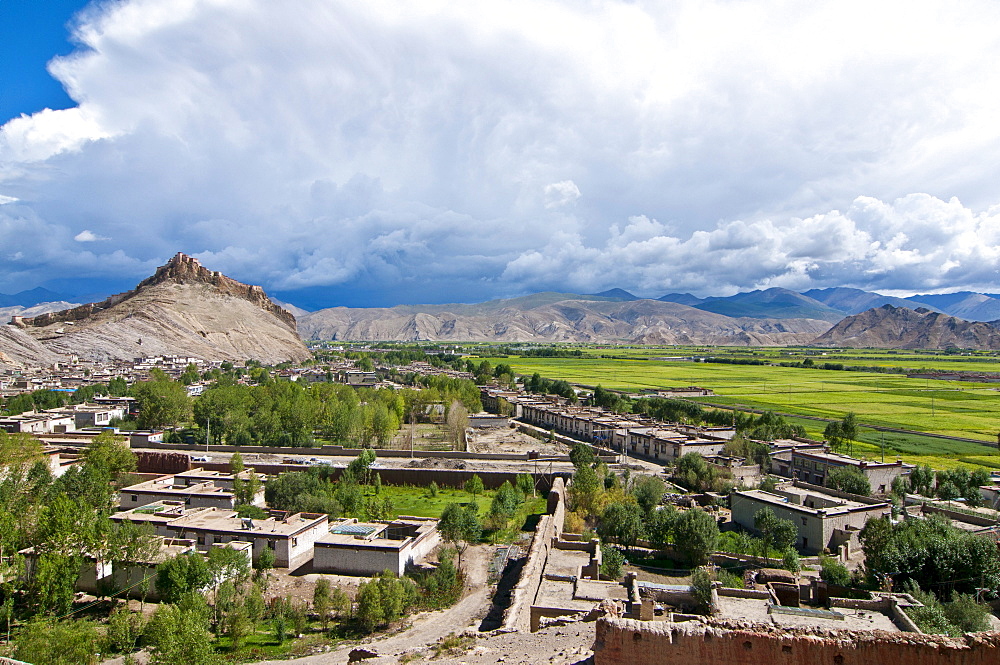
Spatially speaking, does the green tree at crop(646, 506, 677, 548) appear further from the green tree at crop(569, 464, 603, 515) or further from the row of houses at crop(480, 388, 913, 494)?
the row of houses at crop(480, 388, 913, 494)

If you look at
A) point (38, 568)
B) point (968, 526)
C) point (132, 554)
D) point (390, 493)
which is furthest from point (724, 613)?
point (390, 493)

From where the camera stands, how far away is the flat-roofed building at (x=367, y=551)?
19.4m

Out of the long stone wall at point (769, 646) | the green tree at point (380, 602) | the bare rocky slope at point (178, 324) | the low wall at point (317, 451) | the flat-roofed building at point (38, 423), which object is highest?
the bare rocky slope at point (178, 324)

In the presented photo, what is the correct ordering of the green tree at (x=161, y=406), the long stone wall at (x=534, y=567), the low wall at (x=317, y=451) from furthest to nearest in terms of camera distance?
1. the green tree at (x=161, y=406)
2. the low wall at (x=317, y=451)
3. the long stone wall at (x=534, y=567)

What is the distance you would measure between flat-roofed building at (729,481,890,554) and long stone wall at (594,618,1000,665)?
1351 centimetres

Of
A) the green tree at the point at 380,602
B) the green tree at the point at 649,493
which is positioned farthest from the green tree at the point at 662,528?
the green tree at the point at 380,602

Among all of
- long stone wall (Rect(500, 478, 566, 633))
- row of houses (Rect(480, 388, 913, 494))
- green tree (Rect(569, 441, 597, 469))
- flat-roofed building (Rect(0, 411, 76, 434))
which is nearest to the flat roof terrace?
long stone wall (Rect(500, 478, 566, 633))

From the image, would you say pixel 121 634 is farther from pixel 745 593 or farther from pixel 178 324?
pixel 178 324

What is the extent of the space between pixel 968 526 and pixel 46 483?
32.7m

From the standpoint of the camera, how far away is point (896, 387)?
3056 inches

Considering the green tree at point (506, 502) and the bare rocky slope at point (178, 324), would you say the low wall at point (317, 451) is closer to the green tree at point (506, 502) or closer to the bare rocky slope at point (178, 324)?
the green tree at point (506, 502)

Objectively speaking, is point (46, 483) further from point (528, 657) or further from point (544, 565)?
point (528, 657)

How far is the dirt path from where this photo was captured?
14477mm

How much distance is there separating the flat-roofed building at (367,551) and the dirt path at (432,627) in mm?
1658
